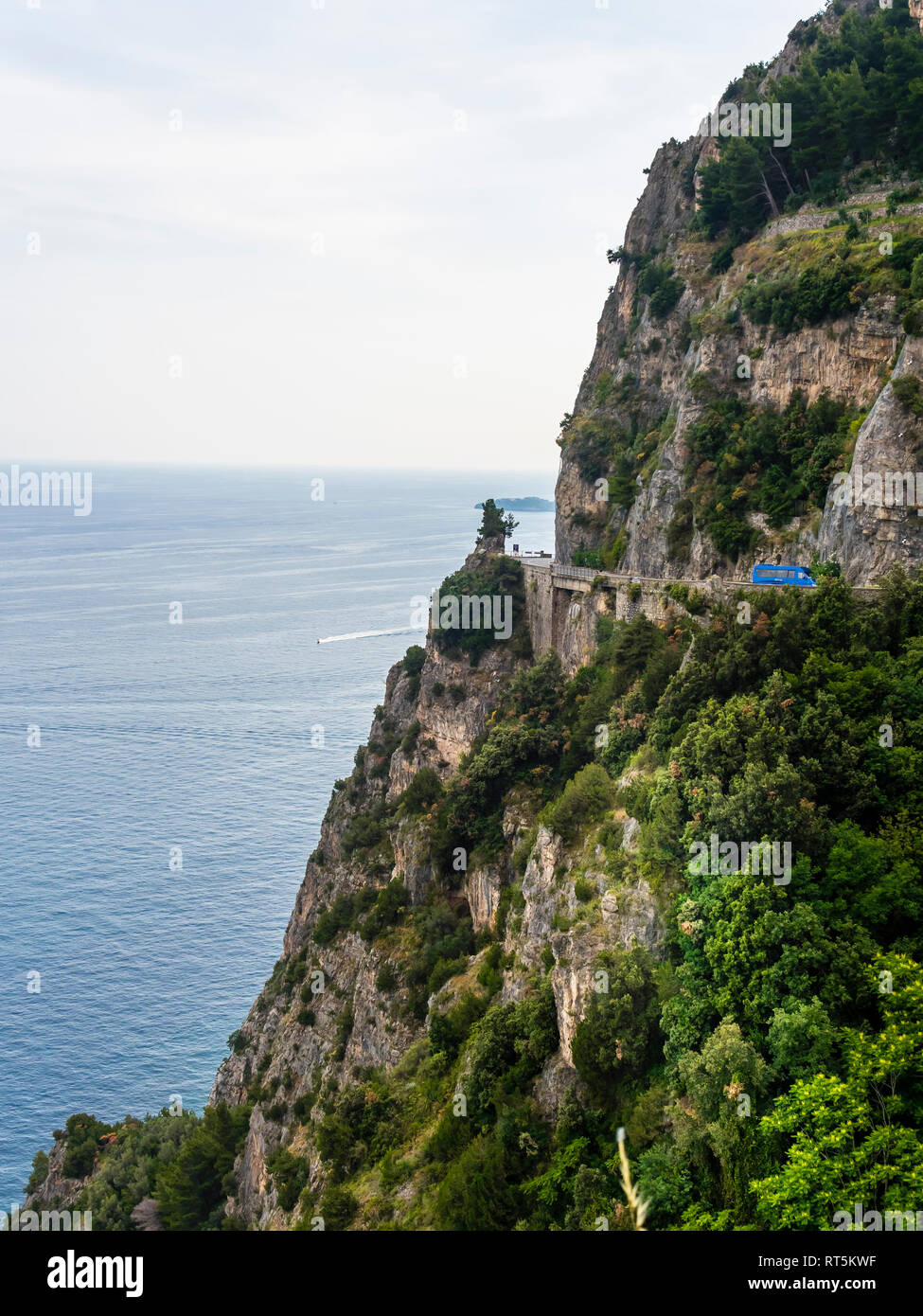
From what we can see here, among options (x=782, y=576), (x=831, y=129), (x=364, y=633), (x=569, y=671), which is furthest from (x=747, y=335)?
(x=364, y=633)

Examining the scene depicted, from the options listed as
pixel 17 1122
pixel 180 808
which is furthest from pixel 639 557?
pixel 180 808

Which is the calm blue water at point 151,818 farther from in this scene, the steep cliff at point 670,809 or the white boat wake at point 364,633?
the steep cliff at point 670,809

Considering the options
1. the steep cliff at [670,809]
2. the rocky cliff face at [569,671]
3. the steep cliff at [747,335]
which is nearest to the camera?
the steep cliff at [670,809]

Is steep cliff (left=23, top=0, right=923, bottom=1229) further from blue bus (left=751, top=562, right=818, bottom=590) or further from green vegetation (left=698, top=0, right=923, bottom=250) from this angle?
A: blue bus (left=751, top=562, right=818, bottom=590)

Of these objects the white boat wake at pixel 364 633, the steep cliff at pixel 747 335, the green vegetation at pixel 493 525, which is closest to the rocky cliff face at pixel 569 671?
the steep cliff at pixel 747 335

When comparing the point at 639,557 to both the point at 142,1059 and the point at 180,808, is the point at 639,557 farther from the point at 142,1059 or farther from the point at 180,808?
the point at 180,808

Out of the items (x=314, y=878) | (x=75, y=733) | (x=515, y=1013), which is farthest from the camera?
(x=75, y=733)
